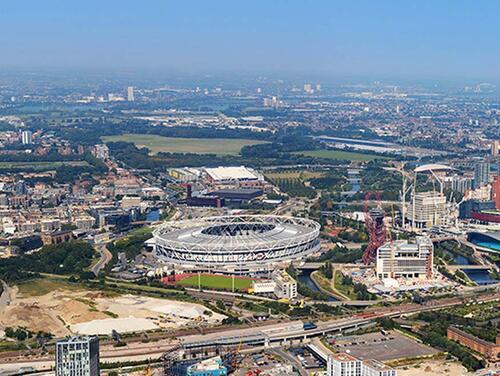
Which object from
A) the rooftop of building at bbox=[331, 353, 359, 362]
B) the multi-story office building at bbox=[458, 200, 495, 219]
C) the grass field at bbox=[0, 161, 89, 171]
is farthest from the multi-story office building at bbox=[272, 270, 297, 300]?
the grass field at bbox=[0, 161, 89, 171]

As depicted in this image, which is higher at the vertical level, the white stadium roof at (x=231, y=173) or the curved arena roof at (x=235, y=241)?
the curved arena roof at (x=235, y=241)

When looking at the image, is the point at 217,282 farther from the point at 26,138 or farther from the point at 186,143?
the point at 26,138

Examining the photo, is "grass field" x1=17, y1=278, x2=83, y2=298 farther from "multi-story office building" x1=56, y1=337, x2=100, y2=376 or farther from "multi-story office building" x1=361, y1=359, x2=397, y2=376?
"multi-story office building" x1=361, y1=359, x2=397, y2=376

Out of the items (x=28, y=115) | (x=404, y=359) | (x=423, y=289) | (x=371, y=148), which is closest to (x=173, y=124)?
(x=28, y=115)

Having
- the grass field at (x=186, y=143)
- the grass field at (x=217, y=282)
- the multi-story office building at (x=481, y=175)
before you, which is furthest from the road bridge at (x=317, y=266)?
the grass field at (x=186, y=143)

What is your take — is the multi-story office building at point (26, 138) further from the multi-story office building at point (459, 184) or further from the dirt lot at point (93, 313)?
the dirt lot at point (93, 313)

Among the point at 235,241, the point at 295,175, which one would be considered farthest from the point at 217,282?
the point at 295,175
